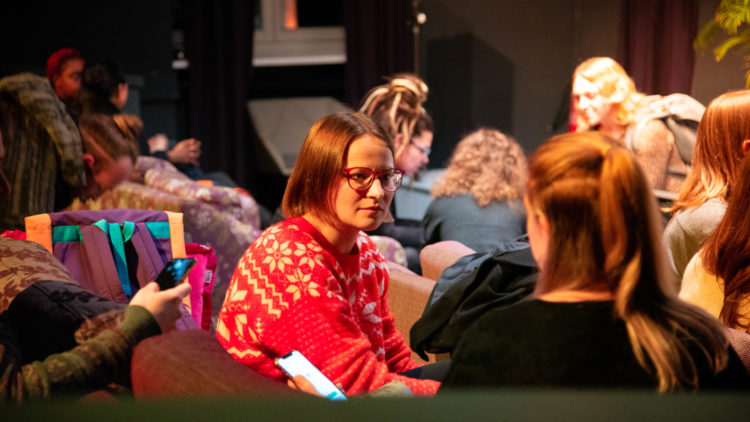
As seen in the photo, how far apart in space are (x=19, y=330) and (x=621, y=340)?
2.99 feet

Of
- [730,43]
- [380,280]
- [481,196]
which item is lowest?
[481,196]

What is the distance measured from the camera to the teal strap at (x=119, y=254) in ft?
5.43

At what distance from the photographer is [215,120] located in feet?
20.0

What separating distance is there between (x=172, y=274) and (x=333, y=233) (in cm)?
41

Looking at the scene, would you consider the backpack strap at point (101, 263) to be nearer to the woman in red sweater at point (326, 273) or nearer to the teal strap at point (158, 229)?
the teal strap at point (158, 229)

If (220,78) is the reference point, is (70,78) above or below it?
above

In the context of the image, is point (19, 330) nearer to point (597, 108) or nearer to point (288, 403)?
point (288, 403)

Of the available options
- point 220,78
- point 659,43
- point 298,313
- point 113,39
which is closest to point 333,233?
point 298,313

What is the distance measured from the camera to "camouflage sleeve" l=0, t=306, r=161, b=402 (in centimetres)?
104

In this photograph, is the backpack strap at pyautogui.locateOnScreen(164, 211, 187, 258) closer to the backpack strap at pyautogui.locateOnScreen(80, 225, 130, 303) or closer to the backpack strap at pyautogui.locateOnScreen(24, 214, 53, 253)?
the backpack strap at pyautogui.locateOnScreen(80, 225, 130, 303)

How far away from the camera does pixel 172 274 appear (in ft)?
3.98

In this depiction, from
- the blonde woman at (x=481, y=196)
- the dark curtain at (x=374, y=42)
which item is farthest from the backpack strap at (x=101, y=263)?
the dark curtain at (x=374, y=42)

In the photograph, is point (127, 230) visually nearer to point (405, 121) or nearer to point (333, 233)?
point (333, 233)

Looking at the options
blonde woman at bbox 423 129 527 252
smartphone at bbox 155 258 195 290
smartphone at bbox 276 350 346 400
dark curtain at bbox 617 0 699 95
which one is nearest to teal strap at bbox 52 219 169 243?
smartphone at bbox 155 258 195 290
